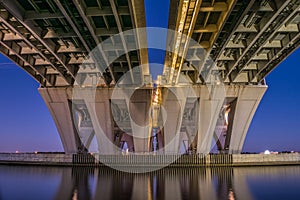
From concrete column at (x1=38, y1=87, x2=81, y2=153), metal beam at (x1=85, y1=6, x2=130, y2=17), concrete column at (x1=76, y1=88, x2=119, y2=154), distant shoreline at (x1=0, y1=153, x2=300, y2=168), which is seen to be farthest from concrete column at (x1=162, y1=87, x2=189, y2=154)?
metal beam at (x1=85, y1=6, x2=130, y2=17)

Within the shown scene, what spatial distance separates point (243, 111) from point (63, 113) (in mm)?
22896

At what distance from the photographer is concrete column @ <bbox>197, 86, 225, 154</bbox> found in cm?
3538

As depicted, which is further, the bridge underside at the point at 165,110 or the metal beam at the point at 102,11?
the bridge underside at the point at 165,110

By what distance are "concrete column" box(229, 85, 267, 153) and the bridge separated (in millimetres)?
127

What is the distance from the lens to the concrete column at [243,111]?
35.8 metres

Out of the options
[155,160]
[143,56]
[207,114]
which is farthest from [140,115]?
[143,56]

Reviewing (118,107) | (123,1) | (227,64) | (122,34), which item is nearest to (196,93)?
(227,64)

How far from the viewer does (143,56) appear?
26.2 metres

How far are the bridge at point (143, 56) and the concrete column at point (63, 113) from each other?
14cm

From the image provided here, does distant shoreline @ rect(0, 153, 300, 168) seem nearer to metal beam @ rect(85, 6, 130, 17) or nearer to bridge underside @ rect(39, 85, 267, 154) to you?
bridge underside @ rect(39, 85, 267, 154)

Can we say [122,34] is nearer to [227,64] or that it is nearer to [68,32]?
[68,32]

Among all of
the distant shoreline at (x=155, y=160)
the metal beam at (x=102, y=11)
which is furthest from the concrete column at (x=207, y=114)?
the metal beam at (x=102, y=11)

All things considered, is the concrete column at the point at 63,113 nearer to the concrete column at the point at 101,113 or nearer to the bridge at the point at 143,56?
the bridge at the point at 143,56

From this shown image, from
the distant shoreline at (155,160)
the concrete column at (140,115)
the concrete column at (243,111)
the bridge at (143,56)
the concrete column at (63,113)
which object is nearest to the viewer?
the bridge at (143,56)
